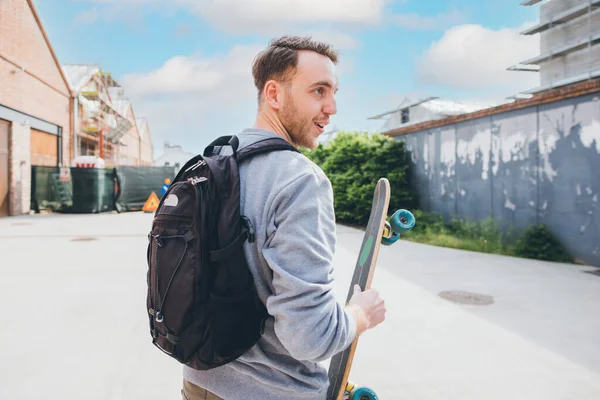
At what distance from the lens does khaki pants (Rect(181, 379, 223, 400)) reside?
133 centimetres

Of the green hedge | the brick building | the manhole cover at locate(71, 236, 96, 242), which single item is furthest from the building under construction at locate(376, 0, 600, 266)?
the brick building

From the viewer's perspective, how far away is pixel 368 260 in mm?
1592

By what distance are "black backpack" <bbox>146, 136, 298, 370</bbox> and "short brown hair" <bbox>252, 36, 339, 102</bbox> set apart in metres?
0.25

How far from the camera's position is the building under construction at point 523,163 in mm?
7922

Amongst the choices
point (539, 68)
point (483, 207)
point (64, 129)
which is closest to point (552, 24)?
point (539, 68)

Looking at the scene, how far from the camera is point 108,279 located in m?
6.57

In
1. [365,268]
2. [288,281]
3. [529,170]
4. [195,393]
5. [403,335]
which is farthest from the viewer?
[529,170]

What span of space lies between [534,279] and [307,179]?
6.48 m

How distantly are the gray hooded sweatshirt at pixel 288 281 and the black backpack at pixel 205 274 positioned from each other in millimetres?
42

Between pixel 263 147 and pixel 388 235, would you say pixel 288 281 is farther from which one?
pixel 388 235

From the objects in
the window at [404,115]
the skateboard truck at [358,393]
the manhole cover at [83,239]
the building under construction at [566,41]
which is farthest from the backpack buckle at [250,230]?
the window at [404,115]

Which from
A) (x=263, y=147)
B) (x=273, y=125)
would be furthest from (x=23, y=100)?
(x=263, y=147)

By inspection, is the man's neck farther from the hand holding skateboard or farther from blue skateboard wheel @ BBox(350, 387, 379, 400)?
blue skateboard wheel @ BBox(350, 387, 379, 400)

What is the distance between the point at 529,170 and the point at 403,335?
619 centimetres
